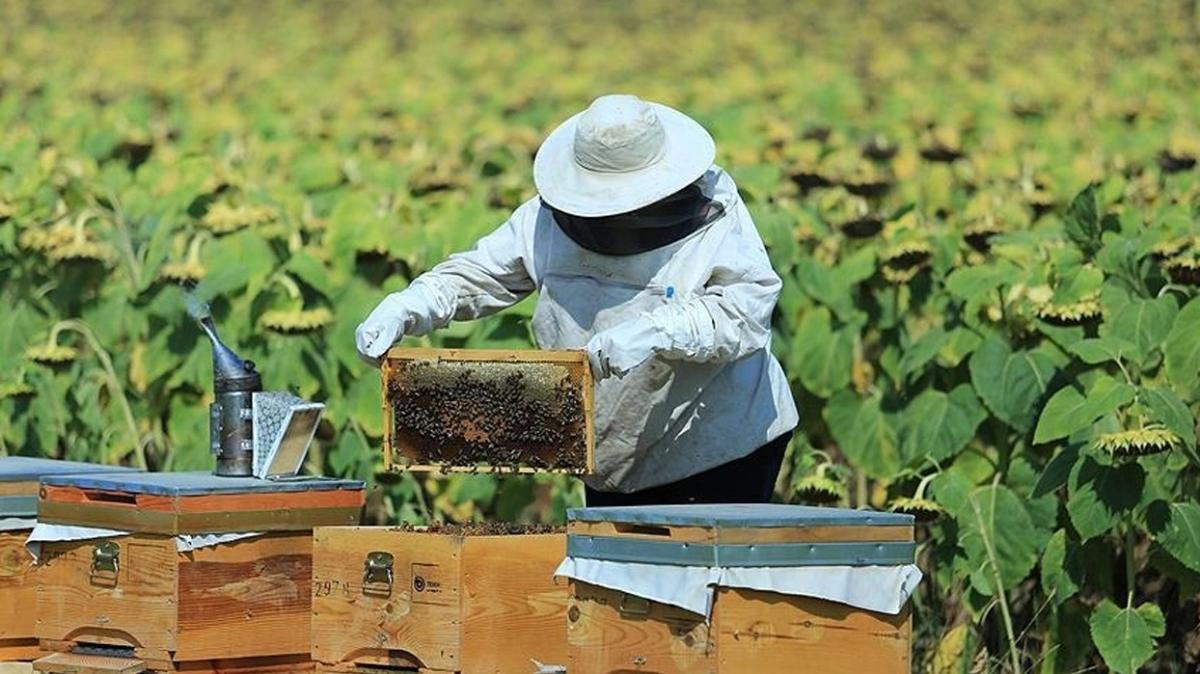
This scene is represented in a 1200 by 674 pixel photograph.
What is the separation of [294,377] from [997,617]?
2.38 metres

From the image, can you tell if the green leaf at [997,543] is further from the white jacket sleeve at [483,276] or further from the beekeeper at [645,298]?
the white jacket sleeve at [483,276]

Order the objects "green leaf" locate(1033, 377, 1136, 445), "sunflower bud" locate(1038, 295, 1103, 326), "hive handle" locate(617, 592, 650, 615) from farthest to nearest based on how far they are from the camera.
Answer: "sunflower bud" locate(1038, 295, 1103, 326), "green leaf" locate(1033, 377, 1136, 445), "hive handle" locate(617, 592, 650, 615)

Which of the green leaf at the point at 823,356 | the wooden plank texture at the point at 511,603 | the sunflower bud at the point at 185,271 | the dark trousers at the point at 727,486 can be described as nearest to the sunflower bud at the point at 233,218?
the sunflower bud at the point at 185,271

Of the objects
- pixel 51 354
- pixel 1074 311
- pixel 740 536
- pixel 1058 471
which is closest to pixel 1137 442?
pixel 1058 471

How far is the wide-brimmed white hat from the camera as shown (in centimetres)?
500

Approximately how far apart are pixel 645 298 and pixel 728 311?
0.28 metres

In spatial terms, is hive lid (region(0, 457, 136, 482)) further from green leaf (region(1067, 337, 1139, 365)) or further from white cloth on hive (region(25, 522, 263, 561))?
green leaf (region(1067, 337, 1139, 365))

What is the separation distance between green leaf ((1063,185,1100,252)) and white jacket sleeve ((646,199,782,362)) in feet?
5.56

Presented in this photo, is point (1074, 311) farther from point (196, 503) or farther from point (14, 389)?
point (14, 389)

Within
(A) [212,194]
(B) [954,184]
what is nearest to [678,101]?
(B) [954,184]

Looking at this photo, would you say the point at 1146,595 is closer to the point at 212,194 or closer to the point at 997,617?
the point at 997,617

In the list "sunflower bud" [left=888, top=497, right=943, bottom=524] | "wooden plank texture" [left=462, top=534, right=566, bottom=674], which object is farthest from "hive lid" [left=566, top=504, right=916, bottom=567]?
"sunflower bud" [left=888, top=497, right=943, bottom=524]

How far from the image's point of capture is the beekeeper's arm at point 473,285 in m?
5.37

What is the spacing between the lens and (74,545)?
551 cm
